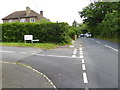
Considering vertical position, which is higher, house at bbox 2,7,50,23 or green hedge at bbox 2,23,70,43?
house at bbox 2,7,50,23

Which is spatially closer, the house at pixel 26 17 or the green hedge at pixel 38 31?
the green hedge at pixel 38 31

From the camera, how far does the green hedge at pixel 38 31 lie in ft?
64.5

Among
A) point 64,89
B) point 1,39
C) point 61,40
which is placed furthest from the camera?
point 1,39

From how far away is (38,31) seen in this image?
2028 cm

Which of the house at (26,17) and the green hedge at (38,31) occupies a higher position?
the house at (26,17)

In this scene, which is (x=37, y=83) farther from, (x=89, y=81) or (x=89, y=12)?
(x=89, y=12)

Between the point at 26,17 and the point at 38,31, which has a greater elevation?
the point at 26,17

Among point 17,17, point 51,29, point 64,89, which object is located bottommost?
point 64,89

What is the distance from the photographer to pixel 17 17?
154 feet

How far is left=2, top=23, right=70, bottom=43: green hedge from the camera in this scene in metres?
19.7

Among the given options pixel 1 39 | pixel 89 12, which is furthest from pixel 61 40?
pixel 89 12

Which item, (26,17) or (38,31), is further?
(26,17)

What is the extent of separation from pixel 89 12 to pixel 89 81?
38.8 meters

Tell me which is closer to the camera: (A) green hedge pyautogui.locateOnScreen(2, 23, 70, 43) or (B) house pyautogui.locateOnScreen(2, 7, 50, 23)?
(A) green hedge pyautogui.locateOnScreen(2, 23, 70, 43)
